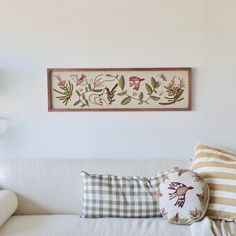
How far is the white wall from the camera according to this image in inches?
93.9

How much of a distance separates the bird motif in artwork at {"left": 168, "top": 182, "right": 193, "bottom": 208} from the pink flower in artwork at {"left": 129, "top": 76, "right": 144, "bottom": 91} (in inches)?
30.5

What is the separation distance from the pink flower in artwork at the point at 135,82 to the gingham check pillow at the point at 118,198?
67cm

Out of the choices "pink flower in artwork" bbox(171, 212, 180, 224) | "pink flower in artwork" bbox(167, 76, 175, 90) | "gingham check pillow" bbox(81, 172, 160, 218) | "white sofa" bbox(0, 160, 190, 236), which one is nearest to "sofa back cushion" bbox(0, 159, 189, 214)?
"white sofa" bbox(0, 160, 190, 236)

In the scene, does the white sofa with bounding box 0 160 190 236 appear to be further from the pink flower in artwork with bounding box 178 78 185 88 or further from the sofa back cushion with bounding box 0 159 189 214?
the pink flower in artwork with bounding box 178 78 185 88

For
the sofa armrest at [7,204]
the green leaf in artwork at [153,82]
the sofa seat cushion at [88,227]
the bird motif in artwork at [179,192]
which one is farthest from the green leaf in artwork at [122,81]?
the sofa armrest at [7,204]

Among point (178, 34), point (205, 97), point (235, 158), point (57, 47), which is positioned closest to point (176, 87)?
point (205, 97)

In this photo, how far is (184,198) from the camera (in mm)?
1912

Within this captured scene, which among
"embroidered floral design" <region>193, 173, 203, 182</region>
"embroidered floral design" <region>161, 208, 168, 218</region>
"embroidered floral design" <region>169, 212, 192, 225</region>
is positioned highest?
"embroidered floral design" <region>193, 173, 203, 182</region>

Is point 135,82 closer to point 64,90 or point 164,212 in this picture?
point 64,90

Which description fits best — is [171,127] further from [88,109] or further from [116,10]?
[116,10]

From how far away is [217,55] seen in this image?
239 cm

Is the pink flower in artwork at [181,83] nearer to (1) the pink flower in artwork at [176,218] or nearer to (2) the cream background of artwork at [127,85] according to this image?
(2) the cream background of artwork at [127,85]

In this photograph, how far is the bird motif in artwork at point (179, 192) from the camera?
1913 millimetres

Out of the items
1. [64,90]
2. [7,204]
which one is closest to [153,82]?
[64,90]
